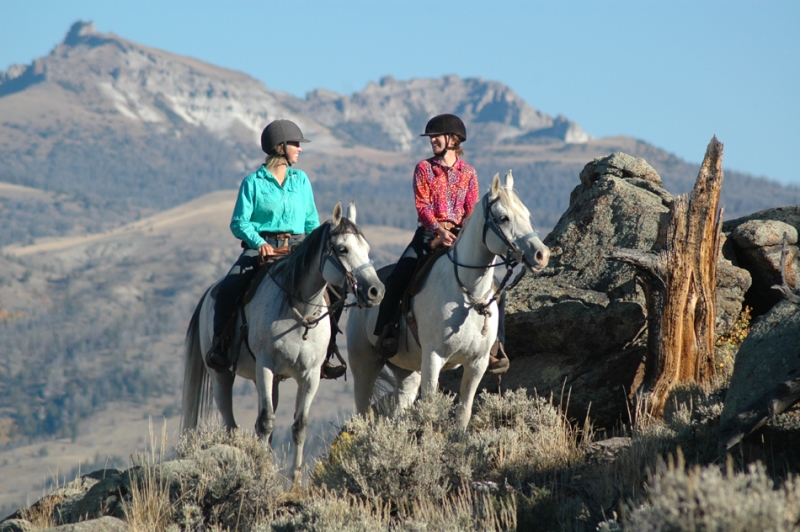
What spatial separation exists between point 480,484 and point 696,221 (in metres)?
4.85

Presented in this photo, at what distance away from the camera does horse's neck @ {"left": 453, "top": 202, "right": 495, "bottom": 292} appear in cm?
935

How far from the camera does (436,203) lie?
10.3 metres

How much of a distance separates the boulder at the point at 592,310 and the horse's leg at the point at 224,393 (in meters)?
3.29

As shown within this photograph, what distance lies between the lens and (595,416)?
36.6ft

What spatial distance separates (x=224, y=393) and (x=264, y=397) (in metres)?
1.53

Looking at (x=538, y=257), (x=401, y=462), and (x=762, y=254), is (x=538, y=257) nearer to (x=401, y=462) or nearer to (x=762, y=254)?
(x=401, y=462)

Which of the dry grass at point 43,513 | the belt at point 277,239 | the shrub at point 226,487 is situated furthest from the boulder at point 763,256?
the dry grass at point 43,513

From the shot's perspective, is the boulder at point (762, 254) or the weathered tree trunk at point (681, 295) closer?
the weathered tree trunk at point (681, 295)

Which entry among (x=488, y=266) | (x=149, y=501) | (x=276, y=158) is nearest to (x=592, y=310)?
(x=488, y=266)

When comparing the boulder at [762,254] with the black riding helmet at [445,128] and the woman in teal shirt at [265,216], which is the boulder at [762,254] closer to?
the black riding helmet at [445,128]

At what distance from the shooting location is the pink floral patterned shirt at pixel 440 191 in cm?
1019

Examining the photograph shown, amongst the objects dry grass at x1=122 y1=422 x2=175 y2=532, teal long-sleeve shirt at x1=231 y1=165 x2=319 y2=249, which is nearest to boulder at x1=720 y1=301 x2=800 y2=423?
dry grass at x1=122 y1=422 x2=175 y2=532

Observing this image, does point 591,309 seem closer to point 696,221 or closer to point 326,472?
point 696,221

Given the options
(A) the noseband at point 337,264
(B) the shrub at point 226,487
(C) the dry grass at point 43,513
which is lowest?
(C) the dry grass at point 43,513
